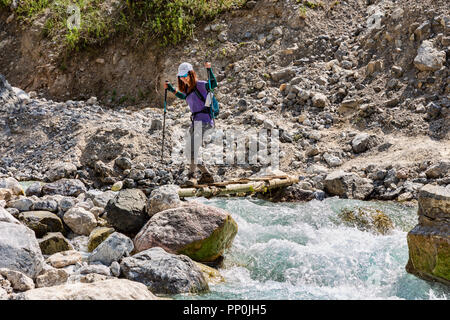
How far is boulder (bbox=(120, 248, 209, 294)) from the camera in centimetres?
433

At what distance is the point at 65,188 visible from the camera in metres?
7.91

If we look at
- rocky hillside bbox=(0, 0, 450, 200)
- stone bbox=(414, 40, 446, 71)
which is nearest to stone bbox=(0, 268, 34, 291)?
rocky hillside bbox=(0, 0, 450, 200)

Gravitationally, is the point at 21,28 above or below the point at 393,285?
above

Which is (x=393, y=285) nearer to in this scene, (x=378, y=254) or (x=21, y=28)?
(x=378, y=254)

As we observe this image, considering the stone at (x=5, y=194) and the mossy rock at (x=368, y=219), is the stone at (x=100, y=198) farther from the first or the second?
the mossy rock at (x=368, y=219)

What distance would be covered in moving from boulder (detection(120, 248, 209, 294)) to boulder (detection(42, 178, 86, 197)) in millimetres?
3675

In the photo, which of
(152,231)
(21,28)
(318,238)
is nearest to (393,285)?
(318,238)

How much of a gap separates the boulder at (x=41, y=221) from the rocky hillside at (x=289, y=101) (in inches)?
111

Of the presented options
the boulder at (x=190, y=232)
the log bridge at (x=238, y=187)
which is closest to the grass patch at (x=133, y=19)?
the log bridge at (x=238, y=187)

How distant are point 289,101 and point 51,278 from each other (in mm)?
7486

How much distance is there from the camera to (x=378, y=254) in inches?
208

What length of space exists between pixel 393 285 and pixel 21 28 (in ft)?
48.4

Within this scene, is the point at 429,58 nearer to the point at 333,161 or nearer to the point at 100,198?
the point at 333,161
